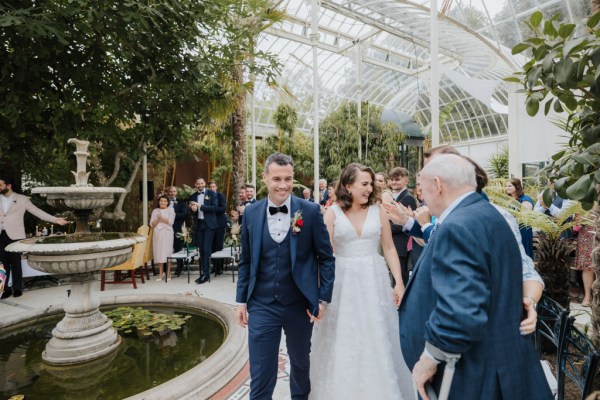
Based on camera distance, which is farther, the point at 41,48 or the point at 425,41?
the point at 425,41

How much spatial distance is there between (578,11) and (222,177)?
13.6 m

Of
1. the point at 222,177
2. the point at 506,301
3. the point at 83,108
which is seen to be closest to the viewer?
the point at 506,301

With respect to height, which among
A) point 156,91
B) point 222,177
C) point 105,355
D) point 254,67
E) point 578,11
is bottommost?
point 105,355

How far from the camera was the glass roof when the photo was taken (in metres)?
12.8

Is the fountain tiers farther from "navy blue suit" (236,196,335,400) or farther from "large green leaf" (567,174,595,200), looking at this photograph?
"large green leaf" (567,174,595,200)

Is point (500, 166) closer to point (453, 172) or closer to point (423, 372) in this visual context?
point (453, 172)

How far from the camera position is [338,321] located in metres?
2.99

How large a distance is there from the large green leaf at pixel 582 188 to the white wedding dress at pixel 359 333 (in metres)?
1.71

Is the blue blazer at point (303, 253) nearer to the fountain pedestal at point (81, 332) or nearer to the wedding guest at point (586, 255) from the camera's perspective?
the fountain pedestal at point (81, 332)

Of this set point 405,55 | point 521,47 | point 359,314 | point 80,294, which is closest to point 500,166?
point 405,55

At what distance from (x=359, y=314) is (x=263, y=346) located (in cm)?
89

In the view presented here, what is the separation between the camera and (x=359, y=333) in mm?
2926

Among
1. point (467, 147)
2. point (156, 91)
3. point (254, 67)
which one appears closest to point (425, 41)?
point (467, 147)

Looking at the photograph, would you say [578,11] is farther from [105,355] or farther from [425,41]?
[105,355]
